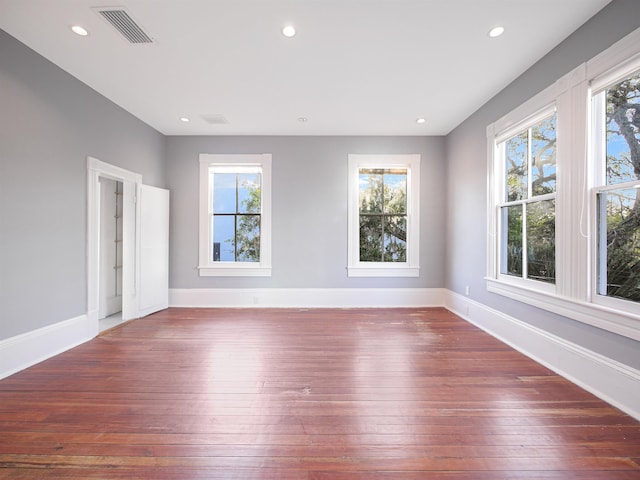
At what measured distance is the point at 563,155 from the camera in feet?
8.17

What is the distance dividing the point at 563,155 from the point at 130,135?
5.00 metres

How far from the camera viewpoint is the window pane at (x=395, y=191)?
A: 497 cm

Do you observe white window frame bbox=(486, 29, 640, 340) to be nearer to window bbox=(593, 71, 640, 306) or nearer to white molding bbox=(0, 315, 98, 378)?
window bbox=(593, 71, 640, 306)

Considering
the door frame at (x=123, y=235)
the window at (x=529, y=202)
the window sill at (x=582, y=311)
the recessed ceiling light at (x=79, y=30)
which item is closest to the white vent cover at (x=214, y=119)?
the door frame at (x=123, y=235)

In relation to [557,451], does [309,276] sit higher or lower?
higher

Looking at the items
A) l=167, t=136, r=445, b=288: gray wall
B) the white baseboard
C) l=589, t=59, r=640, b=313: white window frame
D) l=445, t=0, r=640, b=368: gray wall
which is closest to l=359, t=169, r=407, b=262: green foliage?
l=167, t=136, r=445, b=288: gray wall

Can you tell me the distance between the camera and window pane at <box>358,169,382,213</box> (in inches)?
195

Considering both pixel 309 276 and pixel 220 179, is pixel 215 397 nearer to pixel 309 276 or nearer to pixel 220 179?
pixel 309 276

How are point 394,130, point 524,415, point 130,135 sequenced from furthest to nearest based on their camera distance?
1. point 394,130
2. point 130,135
3. point 524,415

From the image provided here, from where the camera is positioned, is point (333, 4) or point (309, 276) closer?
point (333, 4)

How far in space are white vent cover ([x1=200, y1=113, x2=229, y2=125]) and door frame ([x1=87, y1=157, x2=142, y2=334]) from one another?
50.2 inches

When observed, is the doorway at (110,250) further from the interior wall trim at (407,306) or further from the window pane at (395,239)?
the window pane at (395,239)

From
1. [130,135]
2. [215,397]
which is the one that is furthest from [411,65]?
[130,135]

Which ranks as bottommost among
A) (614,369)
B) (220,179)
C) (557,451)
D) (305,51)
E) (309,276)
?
(557,451)
